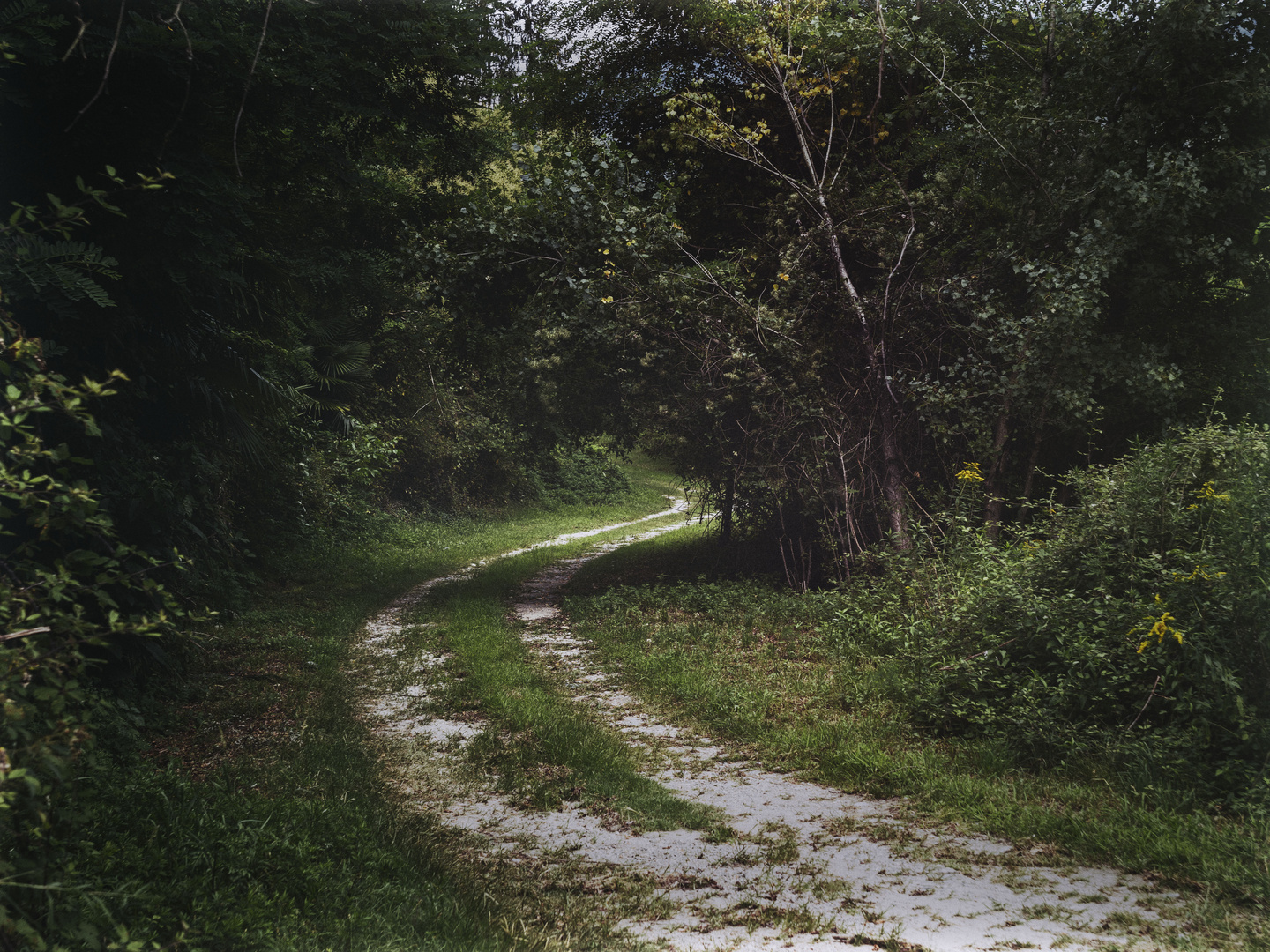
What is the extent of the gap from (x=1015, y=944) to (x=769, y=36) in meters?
11.0

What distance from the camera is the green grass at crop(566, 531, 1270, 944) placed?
168 inches

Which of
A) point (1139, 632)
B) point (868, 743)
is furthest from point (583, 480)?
point (1139, 632)

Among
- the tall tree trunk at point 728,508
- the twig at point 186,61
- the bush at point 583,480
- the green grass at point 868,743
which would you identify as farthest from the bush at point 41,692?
the bush at point 583,480

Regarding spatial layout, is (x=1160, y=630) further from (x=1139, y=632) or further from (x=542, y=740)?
(x=542, y=740)

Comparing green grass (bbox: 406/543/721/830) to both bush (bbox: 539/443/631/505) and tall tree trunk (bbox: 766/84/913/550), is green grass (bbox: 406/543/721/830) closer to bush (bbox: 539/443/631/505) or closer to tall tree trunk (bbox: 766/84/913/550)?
tall tree trunk (bbox: 766/84/913/550)

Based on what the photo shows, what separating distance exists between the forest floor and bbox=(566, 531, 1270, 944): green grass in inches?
7.5

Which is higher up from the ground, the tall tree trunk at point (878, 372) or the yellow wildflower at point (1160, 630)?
the tall tree trunk at point (878, 372)

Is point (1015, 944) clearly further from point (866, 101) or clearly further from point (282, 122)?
point (866, 101)

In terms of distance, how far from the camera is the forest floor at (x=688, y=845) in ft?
12.3

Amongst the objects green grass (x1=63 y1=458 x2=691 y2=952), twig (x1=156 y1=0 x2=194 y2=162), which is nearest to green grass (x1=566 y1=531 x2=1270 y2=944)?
green grass (x1=63 y1=458 x2=691 y2=952)

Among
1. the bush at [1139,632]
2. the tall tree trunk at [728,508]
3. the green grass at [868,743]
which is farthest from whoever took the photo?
the tall tree trunk at [728,508]

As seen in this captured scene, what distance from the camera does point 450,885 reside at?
4070mm

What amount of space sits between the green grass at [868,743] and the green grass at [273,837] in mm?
1534

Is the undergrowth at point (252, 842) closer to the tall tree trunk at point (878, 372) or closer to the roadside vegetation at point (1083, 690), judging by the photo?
the roadside vegetation at point (1083, 690)
